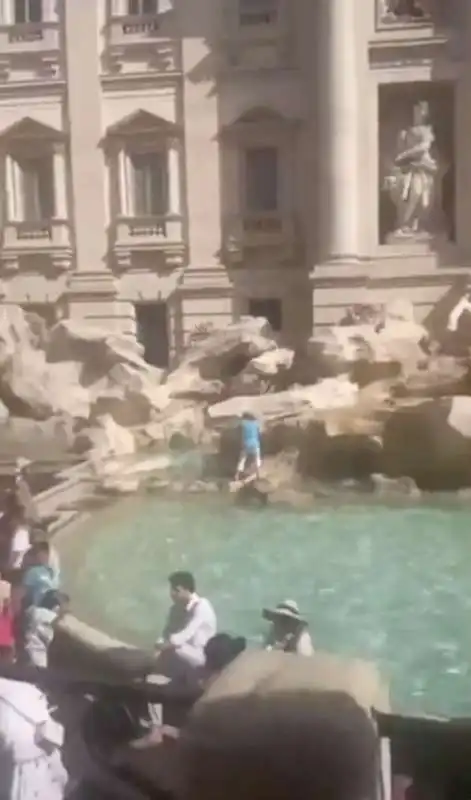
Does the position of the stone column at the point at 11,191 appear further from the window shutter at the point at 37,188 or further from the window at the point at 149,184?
the window at the point at 149,184

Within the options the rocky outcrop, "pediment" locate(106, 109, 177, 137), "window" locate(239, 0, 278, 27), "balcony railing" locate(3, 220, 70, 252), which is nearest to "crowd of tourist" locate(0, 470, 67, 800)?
the rocky outcrop

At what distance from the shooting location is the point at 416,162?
26.2 ft

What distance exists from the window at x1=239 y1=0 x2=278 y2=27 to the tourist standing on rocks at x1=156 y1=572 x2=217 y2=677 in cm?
603

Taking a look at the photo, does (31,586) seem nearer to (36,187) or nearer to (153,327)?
(153,327)

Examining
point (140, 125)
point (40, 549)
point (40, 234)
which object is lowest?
point (40, 549)

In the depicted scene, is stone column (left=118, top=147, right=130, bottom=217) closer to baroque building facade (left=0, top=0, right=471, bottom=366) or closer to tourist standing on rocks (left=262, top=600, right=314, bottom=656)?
baroque building facade (left=0, top=0, right=471, bottom=366)

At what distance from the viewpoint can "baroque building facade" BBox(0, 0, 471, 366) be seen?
25.6 ft

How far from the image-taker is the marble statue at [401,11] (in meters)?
7.94

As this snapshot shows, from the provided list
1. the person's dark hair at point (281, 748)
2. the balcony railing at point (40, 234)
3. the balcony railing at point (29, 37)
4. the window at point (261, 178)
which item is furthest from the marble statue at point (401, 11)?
the person's dark hair at point (281, 748)

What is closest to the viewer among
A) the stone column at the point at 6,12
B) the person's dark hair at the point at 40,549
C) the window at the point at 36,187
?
the person's dark hair at the point at 40,549

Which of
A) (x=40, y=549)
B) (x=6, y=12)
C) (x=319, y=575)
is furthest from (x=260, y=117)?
(x=40, y=549)

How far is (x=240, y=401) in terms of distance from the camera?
20.3 ft

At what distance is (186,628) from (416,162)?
6.06 m

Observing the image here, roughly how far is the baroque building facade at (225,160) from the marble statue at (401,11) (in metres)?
0.01
